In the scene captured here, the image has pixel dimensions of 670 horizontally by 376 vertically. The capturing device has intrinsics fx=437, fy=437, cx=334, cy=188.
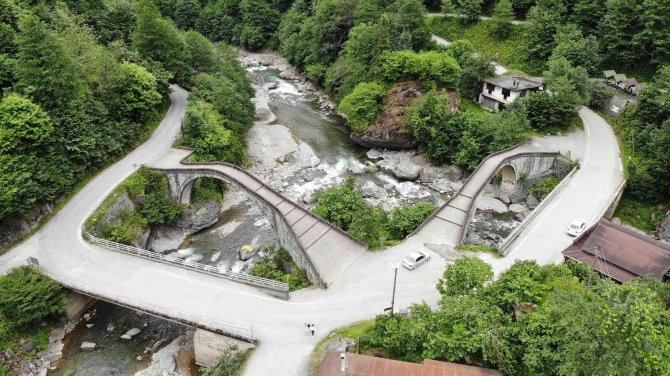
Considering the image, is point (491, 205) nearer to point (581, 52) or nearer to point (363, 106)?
point (363, 106)

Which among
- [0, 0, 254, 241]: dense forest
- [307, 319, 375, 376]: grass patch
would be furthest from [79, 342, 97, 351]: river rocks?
[307, 319, 375, 376]: grass patch

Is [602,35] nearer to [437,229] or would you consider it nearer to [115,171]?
[437,229]

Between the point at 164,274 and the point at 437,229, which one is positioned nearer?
the point at 164,274

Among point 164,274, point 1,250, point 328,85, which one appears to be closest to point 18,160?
point 1,250

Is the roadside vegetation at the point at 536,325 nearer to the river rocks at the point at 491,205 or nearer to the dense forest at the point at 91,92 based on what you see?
the river rocks at the point at 491,205

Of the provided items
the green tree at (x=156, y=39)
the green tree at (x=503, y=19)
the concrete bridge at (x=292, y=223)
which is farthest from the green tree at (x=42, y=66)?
the green tree at (x=503, y=19)

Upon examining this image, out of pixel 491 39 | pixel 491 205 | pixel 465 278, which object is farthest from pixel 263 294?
pixel 491 39
